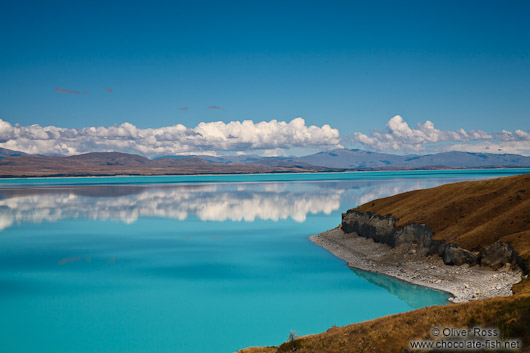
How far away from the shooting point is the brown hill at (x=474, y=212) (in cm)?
4878

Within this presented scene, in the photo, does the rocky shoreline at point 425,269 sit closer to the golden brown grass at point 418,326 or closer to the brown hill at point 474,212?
the brown hill at point 474,212

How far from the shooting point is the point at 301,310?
1638 inches

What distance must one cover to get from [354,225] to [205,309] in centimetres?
4001

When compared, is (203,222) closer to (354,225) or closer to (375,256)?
(354,225)

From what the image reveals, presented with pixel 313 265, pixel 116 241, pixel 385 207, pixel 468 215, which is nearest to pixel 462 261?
pixel 468 215

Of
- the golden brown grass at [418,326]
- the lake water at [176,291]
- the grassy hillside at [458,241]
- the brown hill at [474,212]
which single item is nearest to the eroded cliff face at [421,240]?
the brown hill at [474,212]

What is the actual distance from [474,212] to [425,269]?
12.1 meters

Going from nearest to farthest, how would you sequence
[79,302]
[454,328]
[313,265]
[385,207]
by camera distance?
[454,328] < [79,302] < [313,265] < [385,207]

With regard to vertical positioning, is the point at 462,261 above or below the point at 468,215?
below

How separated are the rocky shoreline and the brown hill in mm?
3088

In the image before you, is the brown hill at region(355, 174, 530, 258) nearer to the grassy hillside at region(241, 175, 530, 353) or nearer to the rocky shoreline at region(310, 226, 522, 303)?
the grassy hillside at region(241, 175, 530, 353)

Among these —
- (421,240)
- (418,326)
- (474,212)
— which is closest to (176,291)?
(418,326)

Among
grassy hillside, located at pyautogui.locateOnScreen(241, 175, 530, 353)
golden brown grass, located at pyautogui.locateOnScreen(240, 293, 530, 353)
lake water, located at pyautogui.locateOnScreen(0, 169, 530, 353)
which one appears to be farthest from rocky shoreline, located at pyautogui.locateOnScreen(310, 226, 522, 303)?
golden brown grass, located at pyautogui.locateOnScreen(240, 293, 530, 353)

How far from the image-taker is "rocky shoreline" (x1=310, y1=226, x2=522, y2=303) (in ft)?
133
